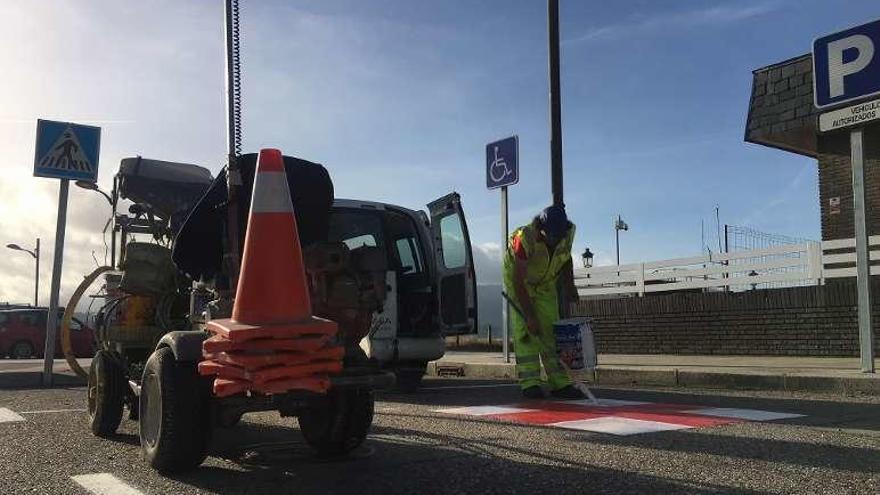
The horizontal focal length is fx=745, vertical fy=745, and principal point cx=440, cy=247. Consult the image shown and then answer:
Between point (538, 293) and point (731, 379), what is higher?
point (538, 293)

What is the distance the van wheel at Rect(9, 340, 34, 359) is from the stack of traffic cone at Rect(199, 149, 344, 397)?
918 inches

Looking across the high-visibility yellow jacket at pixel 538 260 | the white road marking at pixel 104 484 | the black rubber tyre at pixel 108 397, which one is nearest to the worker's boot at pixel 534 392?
the high-visibility yellow jacket at pixel 538 260

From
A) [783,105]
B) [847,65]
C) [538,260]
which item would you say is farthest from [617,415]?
[783,105]

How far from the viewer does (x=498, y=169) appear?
1130cm

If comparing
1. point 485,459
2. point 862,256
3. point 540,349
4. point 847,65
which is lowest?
point 485,459

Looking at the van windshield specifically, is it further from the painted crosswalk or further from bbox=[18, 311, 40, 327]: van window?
bbox=[18, 311, 40, 327]: van window

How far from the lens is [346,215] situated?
8.53 m

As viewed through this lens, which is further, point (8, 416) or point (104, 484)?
point (8, 416)

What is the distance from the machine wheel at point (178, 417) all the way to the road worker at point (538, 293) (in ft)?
13.1

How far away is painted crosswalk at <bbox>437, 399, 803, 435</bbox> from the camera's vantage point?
539 centimetres

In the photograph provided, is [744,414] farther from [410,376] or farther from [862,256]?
[410,376]

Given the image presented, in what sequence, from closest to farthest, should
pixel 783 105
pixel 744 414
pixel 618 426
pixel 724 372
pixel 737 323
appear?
pixel 618 426 → pixel 744 414 → pixel 724 372 → pixel 737 323 → pixel 783 105

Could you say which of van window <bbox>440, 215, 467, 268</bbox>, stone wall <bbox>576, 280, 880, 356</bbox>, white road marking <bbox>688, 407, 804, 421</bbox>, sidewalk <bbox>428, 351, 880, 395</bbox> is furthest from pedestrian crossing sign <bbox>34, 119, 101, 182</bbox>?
stone wall <bbox>576, 280, 880, 356</bbox>

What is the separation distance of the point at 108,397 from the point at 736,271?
10.1 metres
